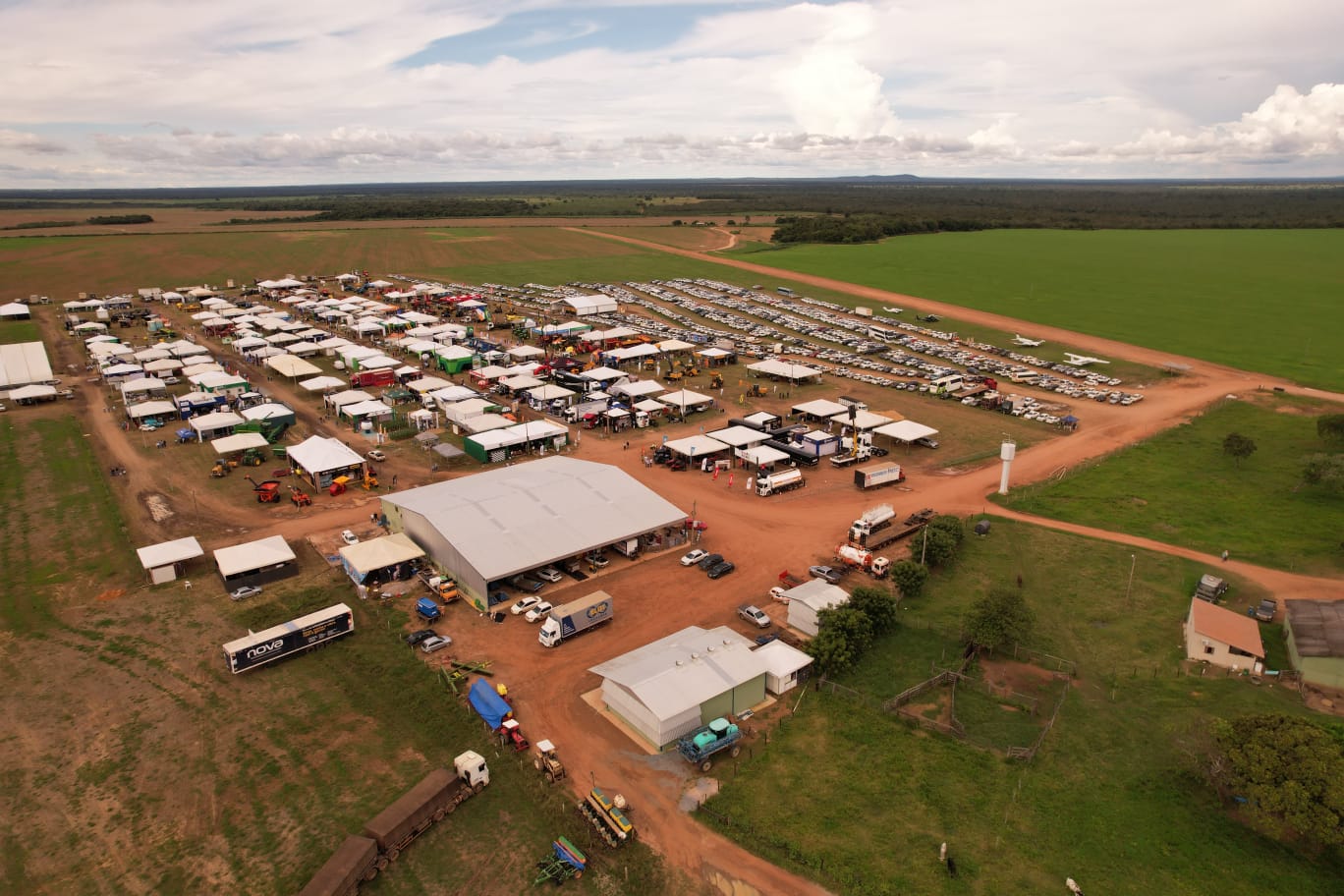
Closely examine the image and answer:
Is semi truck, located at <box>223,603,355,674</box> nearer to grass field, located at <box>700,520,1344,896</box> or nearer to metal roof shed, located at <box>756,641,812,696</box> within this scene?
metal roof shed, located at <box>756,641,812,696</box>

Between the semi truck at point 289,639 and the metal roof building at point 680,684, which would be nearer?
the metal roof building at point 680,684

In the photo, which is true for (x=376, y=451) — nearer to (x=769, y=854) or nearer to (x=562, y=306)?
(x=769, y=854)

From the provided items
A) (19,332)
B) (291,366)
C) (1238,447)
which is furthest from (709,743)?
(19,332)

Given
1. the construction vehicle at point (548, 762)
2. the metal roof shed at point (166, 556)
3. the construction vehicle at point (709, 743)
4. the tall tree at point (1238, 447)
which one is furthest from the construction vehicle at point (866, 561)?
the metal roof shed at point (166, 556)

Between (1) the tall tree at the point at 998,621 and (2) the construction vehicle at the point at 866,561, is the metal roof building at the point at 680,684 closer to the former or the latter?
(1) the tall tree at the point at 998,621

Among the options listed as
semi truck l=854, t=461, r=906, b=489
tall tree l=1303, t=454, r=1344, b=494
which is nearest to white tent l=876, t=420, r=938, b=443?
semi truck l=854, t=461, r=906, b=489

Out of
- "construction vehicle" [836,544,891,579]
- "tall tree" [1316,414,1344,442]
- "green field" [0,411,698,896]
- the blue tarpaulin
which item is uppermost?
"tall tree" [1316,414,1344,442]
